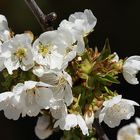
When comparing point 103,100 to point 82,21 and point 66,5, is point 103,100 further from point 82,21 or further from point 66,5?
point 66,5

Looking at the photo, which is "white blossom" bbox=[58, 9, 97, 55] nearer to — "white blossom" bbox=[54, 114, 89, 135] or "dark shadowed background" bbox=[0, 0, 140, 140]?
"white blossom" bbox=[54, 114, 89, 135]

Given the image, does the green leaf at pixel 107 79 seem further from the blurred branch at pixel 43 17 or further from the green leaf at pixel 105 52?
the blurred branch at pixel 43 17

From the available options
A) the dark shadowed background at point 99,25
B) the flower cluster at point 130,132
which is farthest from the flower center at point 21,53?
the dark shadowed background at point 99,25

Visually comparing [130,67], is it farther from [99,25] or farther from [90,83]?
[99,25]

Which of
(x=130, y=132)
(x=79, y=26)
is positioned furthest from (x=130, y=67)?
(x=130, y=132)

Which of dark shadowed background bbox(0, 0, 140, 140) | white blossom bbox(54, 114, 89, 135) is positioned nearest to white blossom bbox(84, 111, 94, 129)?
white blossom bbox(54, 114, 89, 135)
